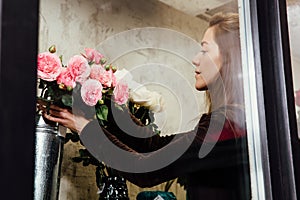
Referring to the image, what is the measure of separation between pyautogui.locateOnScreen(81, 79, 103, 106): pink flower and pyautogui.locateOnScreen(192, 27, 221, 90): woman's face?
0.23 metres

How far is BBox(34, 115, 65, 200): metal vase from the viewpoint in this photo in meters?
0.83

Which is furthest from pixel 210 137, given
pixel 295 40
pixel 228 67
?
pixel 295 40

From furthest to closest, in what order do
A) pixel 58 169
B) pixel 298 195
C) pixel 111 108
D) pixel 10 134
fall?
pixel 111 108
pixel 58 169
pixel 298 195
pixel 10 134

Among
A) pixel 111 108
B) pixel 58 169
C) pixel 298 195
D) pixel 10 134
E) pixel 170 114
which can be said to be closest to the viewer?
pixel 10 134

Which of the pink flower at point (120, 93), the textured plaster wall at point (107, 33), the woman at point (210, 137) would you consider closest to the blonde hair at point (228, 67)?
the woman at point (210, 137)

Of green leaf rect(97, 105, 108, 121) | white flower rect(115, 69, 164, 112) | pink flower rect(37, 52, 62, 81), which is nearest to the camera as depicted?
pink flower rect(37, 52, 62, 81)

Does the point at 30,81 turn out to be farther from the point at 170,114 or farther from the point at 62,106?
the point at 170,114

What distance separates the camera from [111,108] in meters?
1.10

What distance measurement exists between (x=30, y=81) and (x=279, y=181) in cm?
46

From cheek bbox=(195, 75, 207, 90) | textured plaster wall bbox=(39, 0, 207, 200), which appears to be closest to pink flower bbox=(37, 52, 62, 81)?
textured plaster wall bbox=(39, 0, 207, 200)

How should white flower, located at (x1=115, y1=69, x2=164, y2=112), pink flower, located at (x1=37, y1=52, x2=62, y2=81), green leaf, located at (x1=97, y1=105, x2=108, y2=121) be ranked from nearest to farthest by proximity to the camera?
pink flower, located at (x1=37, y1=52, x2=62, y2=81) < green leaf, located at (x1=97, y1=105, x2=108, y2=121) < white flower, located at (x1=115, y1=69, x2=164, y2=112)

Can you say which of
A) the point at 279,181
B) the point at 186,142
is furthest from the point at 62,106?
the point at 279,181

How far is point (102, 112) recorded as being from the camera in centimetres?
107

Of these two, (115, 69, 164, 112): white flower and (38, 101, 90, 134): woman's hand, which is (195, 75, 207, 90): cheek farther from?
(38, 101, 90, 134): woman's hand
